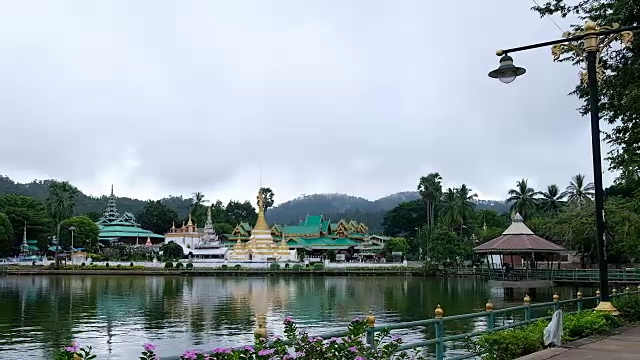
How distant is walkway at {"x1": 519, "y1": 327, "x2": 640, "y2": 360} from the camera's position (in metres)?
8.49

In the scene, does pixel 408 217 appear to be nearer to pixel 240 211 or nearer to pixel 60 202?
pixel 240 211

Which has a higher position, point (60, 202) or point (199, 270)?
point (60, 202)

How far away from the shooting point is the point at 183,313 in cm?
2645

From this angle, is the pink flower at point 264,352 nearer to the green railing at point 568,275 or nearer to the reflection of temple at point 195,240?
the green railing at point 568,275

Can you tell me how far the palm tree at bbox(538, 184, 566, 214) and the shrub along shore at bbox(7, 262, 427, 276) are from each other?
→ 1996 centimetres

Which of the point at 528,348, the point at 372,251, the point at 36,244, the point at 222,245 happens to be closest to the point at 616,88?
the point at 528,348

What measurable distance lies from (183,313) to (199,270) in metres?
40.7

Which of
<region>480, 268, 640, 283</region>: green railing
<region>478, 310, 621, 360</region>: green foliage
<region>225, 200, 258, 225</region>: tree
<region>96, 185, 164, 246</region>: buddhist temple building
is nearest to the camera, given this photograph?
<region>478, 310, 621, 360</region>: green foliage

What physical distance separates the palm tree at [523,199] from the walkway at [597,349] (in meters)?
61.0

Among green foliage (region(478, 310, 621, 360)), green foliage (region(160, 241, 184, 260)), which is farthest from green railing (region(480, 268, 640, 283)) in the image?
green foliage (region(160, 241, 184, 260))

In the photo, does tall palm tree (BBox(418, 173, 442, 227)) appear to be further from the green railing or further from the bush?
the bush

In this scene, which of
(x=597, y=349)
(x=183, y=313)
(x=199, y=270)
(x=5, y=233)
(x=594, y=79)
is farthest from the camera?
(x=5, y=233)

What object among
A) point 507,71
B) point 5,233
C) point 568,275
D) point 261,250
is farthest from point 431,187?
point 507,71

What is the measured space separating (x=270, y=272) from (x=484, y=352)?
56884mm
